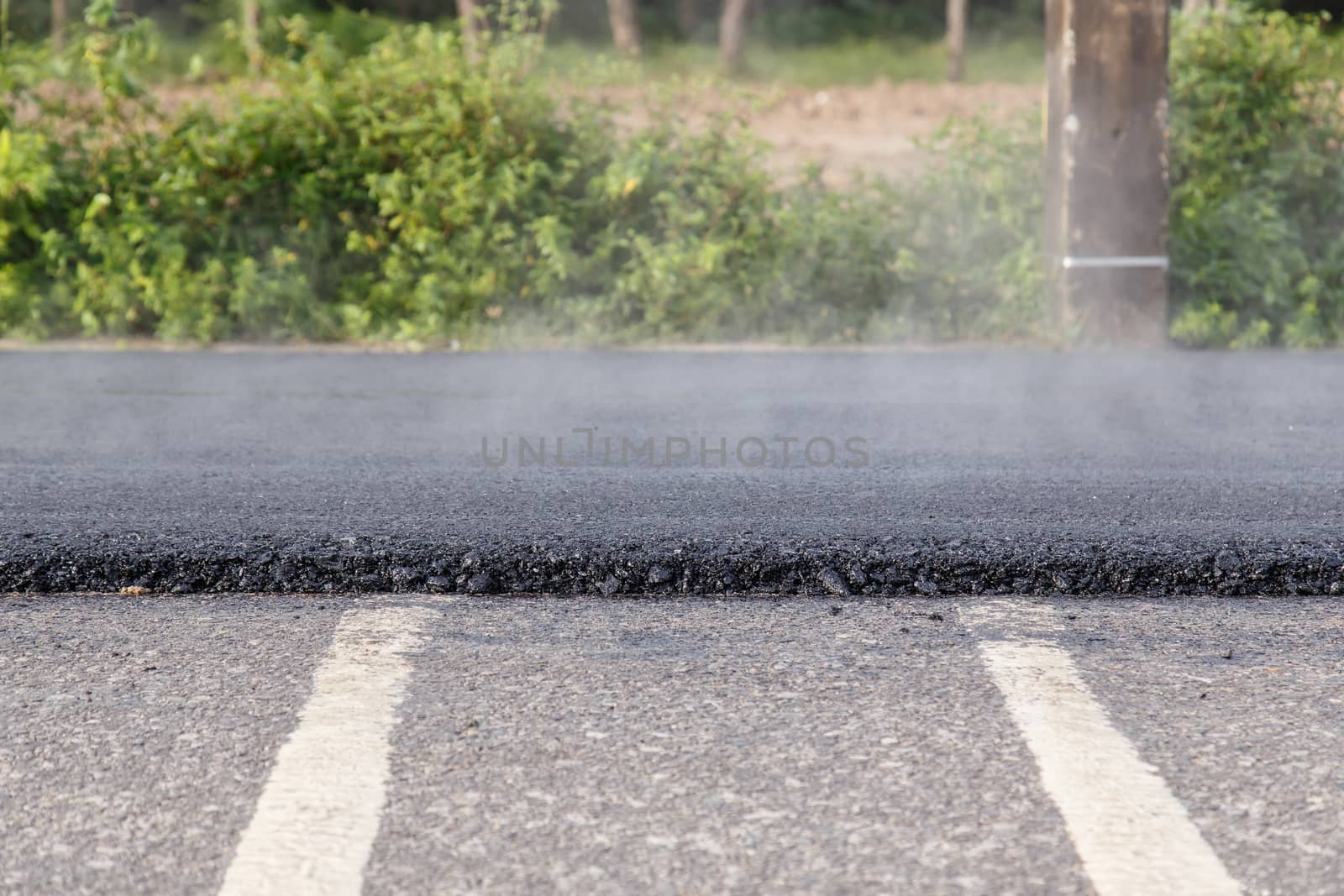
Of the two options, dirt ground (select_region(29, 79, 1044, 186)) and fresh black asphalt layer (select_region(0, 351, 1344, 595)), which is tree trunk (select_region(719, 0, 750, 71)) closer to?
dirt ground (select_region(29, 79, 1044, 186))

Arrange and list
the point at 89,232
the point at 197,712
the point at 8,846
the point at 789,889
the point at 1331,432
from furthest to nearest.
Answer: the point at 89,232
the point at 1331,432
the point at 197,712
the point at 8,846
the point at 789,889

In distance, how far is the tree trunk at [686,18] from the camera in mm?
37906

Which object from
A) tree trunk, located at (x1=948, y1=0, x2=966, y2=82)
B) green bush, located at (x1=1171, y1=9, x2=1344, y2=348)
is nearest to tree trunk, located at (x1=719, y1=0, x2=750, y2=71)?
tree trunk, located at (x1=948, y1=0, x2=966, y2=82)

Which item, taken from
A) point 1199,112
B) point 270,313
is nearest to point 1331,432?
point 1199,112

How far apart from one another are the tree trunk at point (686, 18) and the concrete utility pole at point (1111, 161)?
1189 inches

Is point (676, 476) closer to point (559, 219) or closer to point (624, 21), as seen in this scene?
point (559, 219)

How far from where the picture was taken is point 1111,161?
27.7 feet

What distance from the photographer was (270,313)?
353 inches

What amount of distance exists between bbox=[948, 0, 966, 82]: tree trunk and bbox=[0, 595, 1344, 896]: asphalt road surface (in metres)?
31.6

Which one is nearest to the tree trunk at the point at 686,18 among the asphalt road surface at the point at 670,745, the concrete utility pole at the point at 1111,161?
the concrete utility pole at the point at 1111,161

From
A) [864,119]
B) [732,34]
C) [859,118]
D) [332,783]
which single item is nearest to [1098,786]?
[332,783]

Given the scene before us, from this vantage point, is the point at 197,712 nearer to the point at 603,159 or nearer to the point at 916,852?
the point at 916,852

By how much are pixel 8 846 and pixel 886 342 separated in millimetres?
7051

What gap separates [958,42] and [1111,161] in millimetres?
26643
